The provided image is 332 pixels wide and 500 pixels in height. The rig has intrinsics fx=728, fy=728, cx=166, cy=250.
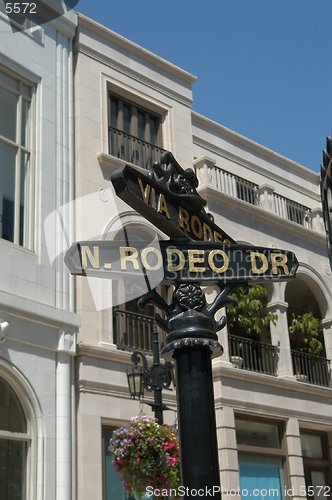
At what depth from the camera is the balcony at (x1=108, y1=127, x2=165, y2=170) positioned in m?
18.9

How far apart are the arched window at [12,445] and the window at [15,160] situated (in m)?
3.23

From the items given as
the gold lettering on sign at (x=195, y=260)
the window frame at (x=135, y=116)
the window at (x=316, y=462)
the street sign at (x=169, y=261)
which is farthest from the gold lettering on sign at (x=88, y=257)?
the window at (x=316, y=462)

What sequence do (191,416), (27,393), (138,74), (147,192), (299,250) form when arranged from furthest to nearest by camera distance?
(299,250) → (138,74) → (27,393) → (147,192) → (191,416)

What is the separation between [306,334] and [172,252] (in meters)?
17.6

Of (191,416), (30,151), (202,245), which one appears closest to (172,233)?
(202,245)

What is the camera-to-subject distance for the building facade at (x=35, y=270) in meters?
13.9

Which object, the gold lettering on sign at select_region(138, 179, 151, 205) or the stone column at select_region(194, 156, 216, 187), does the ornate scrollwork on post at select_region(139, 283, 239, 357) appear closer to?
the gold lettering on sign at select_region(138, 179, 151, 205)

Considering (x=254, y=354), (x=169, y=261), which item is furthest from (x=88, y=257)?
(x=254, y=354)

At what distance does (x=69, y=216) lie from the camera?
16.7m

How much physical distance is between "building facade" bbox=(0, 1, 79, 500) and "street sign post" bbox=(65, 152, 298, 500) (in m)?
8.92

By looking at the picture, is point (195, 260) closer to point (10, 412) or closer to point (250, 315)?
point (10, 412)

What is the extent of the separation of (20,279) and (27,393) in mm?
2264

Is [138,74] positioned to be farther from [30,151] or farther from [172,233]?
[172,233]

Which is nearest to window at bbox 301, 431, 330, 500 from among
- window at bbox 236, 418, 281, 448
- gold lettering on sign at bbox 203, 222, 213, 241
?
window at bbox 236, 418, 281, 448
